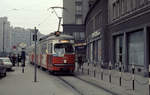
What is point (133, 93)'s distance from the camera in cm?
1316

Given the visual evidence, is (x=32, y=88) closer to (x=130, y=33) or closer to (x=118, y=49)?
(x=130, y=33)

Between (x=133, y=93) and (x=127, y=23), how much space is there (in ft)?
48.9

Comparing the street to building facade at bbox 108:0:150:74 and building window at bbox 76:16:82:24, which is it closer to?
building facade at bbox 108:0:150:74

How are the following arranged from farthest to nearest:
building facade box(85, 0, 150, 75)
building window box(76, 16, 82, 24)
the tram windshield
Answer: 1. building window box(76, 16, 82, 24)
2. the tram windshield
3. building facade box(85, 0, 150, 75)

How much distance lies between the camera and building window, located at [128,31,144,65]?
81.6ft

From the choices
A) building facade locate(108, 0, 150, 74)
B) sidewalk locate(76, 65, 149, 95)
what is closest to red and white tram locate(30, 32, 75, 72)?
sidewalk locate(76, 65, 149, 95)

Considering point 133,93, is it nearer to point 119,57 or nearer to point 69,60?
point 69,60

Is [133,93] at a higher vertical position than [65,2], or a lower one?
lower

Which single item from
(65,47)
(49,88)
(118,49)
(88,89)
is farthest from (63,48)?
(118,49)

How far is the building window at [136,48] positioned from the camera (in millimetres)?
24878

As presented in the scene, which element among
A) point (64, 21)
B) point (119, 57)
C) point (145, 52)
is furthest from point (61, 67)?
point (64, 21)

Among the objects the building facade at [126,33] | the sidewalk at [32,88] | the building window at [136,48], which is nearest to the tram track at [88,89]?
the sidewalk at [32,88]

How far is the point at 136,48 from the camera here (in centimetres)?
2616

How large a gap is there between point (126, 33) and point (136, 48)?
2.52 meters
